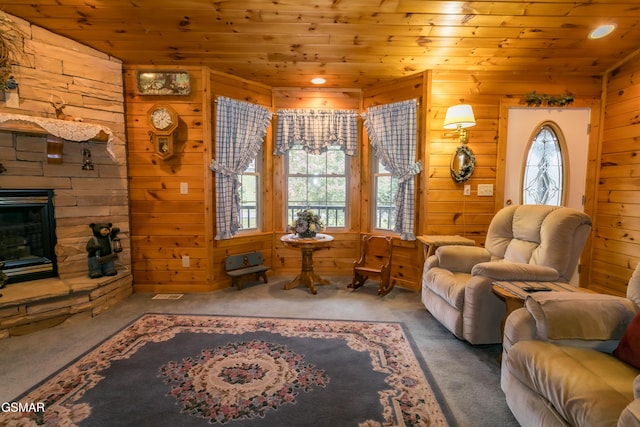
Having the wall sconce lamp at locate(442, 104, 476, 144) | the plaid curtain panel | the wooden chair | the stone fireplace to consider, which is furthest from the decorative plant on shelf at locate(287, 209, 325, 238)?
the stone fireplace

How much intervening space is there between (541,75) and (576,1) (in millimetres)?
1159

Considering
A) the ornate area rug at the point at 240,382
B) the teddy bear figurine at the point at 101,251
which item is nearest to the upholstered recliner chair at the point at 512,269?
the ornate area rug at the point at 240,382

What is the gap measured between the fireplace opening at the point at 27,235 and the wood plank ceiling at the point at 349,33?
1.54 meters

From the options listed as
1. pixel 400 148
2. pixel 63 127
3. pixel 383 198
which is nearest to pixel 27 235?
pixel 63 127

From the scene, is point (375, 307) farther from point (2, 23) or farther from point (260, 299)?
point (2, 23)

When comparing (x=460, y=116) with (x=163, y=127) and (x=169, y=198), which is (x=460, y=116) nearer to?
(x=163, y=127)

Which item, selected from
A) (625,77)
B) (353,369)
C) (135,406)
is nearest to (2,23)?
(135,406)

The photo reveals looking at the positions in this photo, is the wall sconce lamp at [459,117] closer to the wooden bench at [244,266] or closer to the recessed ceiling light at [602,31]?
the recessed ceiling light at [602,31]

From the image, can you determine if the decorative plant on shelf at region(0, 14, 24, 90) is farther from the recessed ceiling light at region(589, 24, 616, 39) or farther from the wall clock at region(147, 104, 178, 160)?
the recessed ceiling light at region(589, 24, 616, 39)

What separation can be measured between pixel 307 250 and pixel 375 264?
980 millimetres

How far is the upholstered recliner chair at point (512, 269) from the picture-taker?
2309mm

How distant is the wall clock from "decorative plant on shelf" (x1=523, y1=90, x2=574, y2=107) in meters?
3.80

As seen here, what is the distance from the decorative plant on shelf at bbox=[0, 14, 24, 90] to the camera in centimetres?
265

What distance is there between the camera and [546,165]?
3.79 meters
